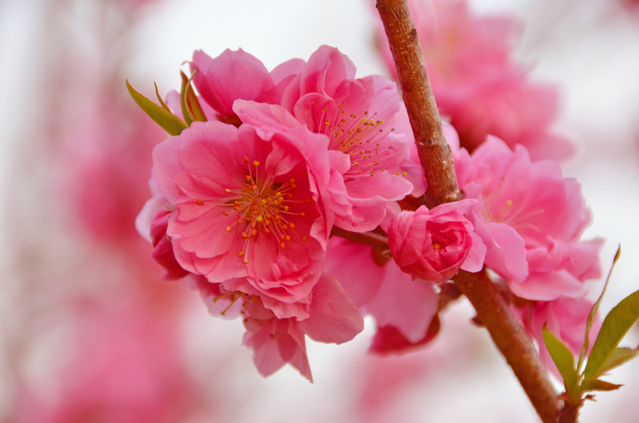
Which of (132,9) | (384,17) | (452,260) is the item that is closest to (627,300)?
(452,260)

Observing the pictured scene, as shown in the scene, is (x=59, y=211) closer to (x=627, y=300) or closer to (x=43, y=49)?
(x=43, y=49)

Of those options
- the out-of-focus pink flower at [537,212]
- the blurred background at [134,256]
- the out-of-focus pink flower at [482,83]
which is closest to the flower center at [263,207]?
the out-of-focus pink flower at [537,212]

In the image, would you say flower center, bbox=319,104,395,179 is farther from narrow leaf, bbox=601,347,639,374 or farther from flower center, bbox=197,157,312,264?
narrow leaf, bbox=601,347,639,374

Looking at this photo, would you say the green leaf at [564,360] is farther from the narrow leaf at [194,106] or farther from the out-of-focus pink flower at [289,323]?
the narrow leaf at [194,106]

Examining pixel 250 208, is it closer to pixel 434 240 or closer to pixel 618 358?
pixel 434 240

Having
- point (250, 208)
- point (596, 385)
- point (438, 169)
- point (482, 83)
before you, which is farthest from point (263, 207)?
point (482, 83)
